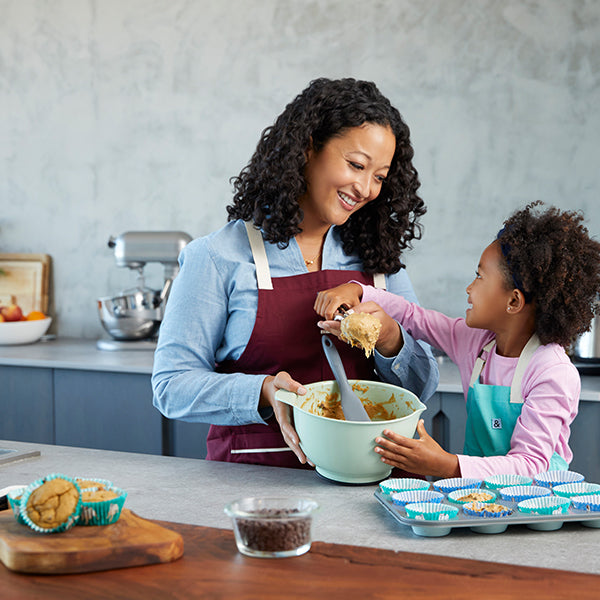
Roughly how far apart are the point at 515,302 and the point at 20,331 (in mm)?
2348

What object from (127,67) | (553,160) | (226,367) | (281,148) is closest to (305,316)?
(226,367)

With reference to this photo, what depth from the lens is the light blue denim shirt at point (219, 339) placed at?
1.52 m

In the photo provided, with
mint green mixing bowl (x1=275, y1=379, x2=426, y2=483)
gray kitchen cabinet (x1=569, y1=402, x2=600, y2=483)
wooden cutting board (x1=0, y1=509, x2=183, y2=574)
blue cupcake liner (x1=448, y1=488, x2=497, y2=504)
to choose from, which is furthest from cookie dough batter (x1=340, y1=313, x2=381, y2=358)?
gray kitchen cabinet (x1=569, y1=402, x2=600, y2=483)

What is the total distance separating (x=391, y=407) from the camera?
152 cm

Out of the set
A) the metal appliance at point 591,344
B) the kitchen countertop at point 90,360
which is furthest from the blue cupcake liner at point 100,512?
the metal appliance at point 591,344

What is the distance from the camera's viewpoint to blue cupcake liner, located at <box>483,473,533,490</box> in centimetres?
121

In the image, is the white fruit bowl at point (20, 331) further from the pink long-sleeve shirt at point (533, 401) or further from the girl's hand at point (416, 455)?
the girl's hand at point (416, 455)

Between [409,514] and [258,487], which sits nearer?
[409,514]

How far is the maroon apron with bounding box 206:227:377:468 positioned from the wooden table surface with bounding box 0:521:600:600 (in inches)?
24.5

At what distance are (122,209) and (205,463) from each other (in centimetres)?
213

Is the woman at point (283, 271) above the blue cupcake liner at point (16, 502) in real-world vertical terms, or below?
above

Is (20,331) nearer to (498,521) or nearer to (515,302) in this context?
(515,302)

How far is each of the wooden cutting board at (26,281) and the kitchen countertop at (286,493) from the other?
199 centimetres

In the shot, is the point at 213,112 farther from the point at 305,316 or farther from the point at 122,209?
the point at 305,316
